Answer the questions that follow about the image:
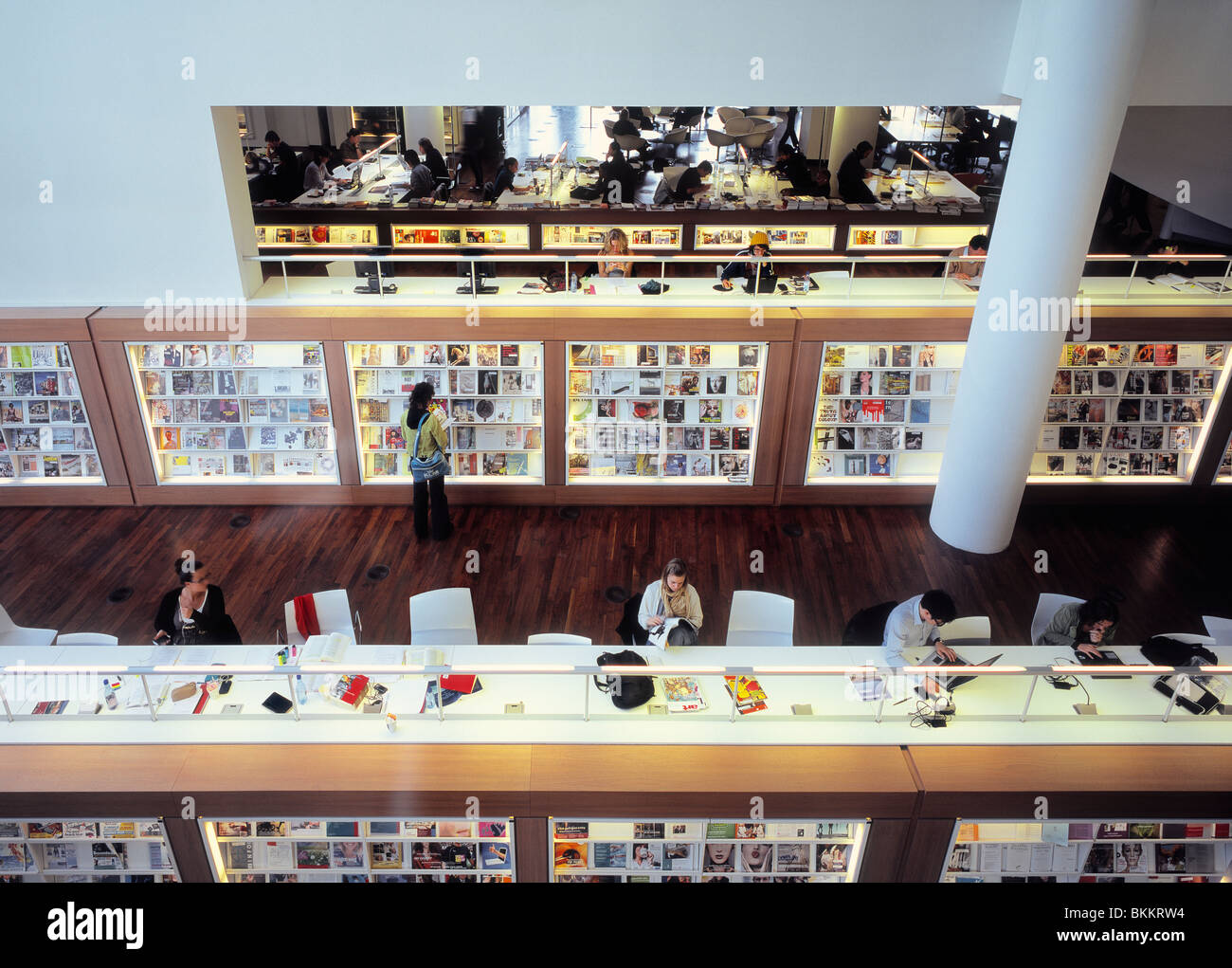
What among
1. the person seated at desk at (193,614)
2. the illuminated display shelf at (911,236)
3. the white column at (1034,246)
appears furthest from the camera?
the illuminated display shelf at (911,236)

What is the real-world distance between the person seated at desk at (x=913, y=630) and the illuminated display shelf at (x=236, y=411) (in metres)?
5.16

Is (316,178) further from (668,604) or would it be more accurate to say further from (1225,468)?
(1225,468)

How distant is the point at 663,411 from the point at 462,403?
5.94 feet

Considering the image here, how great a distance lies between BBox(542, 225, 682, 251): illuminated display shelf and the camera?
11.9 metres

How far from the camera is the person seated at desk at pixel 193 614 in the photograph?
524 cm

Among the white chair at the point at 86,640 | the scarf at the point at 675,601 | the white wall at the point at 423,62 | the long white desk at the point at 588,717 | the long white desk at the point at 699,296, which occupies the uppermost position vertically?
the white wall at the point at 423,62

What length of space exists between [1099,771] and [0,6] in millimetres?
8731

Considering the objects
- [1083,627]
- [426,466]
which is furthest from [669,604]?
[426,466]

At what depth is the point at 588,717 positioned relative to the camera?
181 inches

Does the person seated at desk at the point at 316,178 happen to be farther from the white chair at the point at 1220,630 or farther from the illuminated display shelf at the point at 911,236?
the white chair at the point at 1220,630

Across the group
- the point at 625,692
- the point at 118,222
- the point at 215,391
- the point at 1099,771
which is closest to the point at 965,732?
the point at 1099,771

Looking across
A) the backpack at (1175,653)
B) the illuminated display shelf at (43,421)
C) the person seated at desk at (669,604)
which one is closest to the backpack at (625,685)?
the person seated at desk at (669,604)

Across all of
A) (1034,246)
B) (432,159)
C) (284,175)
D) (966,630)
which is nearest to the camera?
(966,630)

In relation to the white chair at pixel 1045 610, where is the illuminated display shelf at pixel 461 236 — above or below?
above
